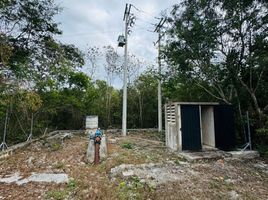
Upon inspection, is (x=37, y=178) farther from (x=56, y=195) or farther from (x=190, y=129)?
(x=190, y=129)

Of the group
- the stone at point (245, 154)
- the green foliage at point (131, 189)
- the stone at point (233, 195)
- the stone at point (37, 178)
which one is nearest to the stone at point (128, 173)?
the green foliage at point (131, 189)

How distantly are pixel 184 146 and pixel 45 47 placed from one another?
5.70 meters

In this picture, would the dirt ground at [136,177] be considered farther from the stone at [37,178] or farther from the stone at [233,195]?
the stone at [37,178]

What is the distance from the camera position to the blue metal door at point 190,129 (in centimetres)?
525

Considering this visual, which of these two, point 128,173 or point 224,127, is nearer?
point 128,173

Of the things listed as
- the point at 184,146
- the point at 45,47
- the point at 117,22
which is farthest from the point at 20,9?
the point at 184,146

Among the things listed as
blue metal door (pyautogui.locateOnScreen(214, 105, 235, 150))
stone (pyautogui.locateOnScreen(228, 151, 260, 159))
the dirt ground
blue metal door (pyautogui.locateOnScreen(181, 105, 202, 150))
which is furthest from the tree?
the dirt ground

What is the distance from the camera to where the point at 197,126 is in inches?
209

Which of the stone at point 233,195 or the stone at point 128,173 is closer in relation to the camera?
the stone at point 233,195

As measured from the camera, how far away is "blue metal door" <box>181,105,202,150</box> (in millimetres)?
5254

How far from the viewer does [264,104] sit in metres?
5.88

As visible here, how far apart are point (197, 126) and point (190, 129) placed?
0.23m

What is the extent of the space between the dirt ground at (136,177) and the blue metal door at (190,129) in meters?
0.59

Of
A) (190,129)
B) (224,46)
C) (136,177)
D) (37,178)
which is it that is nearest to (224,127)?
(190,129)
